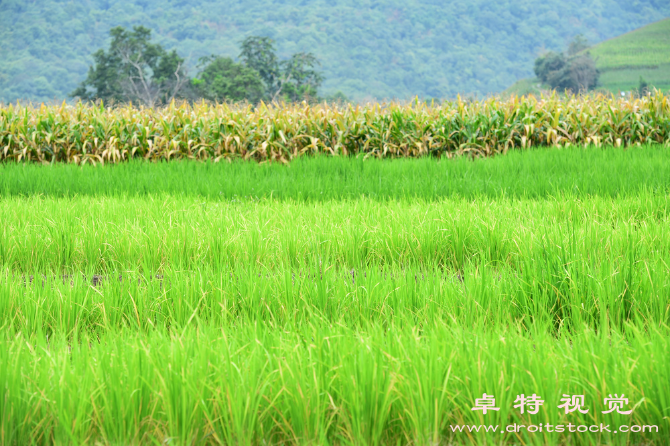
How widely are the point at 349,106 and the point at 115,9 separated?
12345 cm

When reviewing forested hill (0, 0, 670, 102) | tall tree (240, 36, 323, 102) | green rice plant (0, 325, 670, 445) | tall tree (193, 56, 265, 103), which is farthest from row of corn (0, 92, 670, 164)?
forested hill (0, 0, 670, 102)

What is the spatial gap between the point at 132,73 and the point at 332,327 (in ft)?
153

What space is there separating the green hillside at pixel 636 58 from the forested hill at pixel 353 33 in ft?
69.3

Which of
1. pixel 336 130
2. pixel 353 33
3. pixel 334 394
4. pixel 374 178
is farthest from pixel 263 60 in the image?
pixel 353 33

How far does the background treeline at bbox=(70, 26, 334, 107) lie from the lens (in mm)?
39344

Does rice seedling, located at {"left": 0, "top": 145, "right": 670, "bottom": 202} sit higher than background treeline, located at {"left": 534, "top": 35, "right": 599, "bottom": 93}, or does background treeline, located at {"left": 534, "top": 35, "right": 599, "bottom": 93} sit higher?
background treeline, located at {"left": 534, "top": 35, "right": 599, "bottom": 93}

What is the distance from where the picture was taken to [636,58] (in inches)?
3110

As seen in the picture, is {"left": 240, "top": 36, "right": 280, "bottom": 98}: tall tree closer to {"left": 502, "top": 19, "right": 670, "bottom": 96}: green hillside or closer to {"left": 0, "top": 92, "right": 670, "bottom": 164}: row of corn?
{"left": 502, "top": 19, "right": 670, "bottom": 96}: green hillside

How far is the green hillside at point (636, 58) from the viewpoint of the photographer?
227 ft

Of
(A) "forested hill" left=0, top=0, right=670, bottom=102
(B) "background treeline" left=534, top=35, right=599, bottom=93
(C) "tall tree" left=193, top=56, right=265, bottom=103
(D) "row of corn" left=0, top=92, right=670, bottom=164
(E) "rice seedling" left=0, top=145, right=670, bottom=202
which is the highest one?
(A) "forested hill" left=0, top=0, right=670, bottom=102

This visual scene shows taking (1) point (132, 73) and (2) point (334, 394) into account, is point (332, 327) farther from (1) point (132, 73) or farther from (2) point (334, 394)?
(1) point (132, 73)

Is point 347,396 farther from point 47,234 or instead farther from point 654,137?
point 654,137

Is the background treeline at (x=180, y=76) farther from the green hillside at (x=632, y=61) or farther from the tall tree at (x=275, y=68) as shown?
the green hillside at (x=632, y=61)

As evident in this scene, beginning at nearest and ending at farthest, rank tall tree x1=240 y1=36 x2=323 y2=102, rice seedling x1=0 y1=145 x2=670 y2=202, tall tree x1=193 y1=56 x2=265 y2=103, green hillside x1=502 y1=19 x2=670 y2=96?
1. rice seedling x1=0 y1=145 x2=670 y2=202
2. tall tree x1=193 y1=56 x2=265 y2=103
3. tall tree x1=240 y1=36 x2=323 y2=102
4. green hillside x1=502 y1=19 x2=670 y2=96
